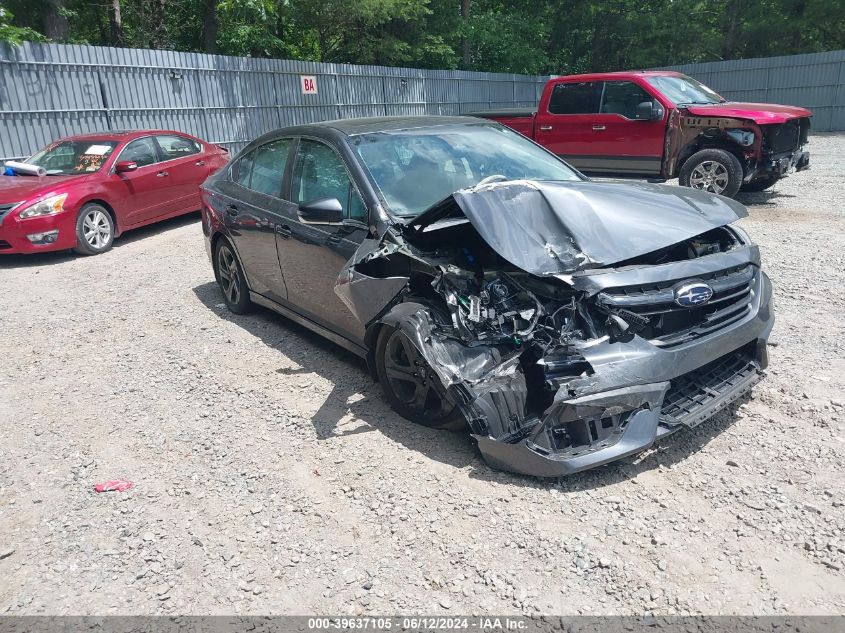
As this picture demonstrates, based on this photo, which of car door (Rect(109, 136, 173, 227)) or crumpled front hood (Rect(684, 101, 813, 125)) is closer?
crumpled front hood (Rect(684, 101, 813, 125))

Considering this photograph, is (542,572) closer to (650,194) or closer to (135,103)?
(650,194)

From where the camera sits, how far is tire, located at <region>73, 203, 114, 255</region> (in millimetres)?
9070

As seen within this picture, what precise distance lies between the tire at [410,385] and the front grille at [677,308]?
1.02 meters

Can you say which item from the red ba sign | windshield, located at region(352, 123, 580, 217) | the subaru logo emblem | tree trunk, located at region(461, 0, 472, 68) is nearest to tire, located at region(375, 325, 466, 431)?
windshield, located at region(352, 123, 580, 217)

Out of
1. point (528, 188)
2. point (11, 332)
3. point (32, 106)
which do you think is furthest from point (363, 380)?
point (32, 106)

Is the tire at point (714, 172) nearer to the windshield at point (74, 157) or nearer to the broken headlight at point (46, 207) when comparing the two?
the windshield at point (74, 157)

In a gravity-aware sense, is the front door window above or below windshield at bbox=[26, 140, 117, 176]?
above

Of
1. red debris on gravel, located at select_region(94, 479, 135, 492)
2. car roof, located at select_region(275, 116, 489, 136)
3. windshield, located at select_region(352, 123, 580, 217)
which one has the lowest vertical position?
red debris on gravel, located at select_region(94, 479, 135, 492)

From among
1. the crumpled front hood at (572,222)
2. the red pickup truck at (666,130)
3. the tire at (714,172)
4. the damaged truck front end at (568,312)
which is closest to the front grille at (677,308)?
the damaged truck front end at (568,312)

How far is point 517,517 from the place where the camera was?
10.1 feet

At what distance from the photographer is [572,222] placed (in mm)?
3551

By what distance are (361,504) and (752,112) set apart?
346 inches

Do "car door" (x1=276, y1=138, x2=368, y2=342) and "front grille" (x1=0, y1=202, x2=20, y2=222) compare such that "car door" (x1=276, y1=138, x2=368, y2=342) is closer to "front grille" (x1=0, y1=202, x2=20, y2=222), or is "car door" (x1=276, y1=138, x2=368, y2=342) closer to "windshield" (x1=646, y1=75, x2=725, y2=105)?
"front grille" (x1=0, y1=202, x2=20, y2=222)

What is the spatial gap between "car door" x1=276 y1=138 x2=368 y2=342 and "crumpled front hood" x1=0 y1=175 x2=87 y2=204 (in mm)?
5418
